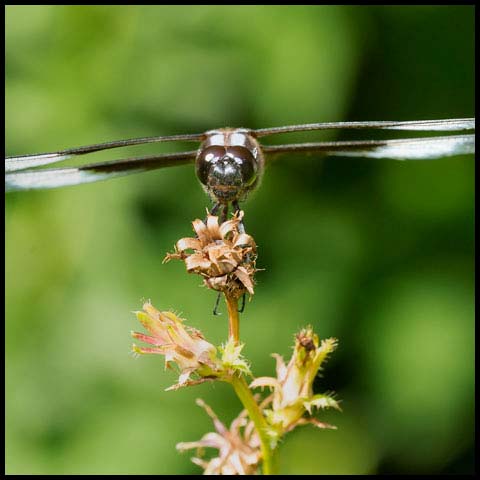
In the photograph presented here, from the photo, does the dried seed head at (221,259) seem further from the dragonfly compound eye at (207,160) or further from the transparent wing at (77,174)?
the transparent wing at (77,174)

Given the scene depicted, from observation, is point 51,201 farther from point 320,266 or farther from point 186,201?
point 320,266

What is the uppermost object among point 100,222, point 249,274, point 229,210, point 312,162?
point 312,162

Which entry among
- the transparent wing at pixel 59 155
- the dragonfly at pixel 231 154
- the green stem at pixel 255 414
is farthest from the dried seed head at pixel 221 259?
the transparent wing at pixel 59 155

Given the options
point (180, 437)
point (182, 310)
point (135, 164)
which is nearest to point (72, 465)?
point (180, 437)

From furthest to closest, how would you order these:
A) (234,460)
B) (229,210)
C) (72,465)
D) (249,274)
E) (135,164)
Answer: (72,465), (135,164), (229,210), (234,460), (249,274)

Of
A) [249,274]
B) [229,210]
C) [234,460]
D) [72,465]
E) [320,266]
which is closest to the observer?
[249,274]

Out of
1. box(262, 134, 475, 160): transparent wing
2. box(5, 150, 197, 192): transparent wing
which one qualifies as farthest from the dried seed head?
box(5, 150, 197, 192): transparent wing

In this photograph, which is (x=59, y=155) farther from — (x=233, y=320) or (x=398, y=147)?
(x=398, y=147)
